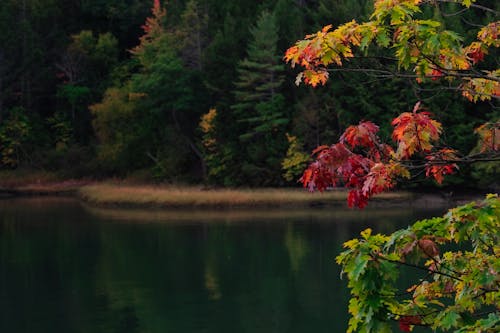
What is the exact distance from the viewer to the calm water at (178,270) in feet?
52.6

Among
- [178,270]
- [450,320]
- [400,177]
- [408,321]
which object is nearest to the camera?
[450,320]

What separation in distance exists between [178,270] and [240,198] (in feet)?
53.2

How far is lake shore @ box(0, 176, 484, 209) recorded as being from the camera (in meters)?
36.8

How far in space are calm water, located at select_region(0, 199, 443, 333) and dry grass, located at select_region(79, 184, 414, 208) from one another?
1.94m

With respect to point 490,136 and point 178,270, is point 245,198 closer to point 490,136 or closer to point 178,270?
point 178,270

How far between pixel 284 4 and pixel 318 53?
1625 inches

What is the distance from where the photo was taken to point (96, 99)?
52.5m

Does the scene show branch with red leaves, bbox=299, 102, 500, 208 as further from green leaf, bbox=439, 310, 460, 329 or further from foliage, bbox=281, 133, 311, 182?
foliage, bbox=281, 133, 311, 182

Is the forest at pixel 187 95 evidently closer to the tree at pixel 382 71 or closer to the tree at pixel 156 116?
the tree at pixel 156 116

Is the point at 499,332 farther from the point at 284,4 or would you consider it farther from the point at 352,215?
the point at 284,4

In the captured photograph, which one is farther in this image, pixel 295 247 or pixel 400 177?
pixel 295 247

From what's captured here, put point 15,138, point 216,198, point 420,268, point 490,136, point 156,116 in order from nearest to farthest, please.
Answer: point 420,268, point 490,136, point 216,198, point 156,116, point 15,138

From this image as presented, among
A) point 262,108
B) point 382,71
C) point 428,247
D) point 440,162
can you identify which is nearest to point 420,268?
point 428,247

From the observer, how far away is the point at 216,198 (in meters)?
37.8
